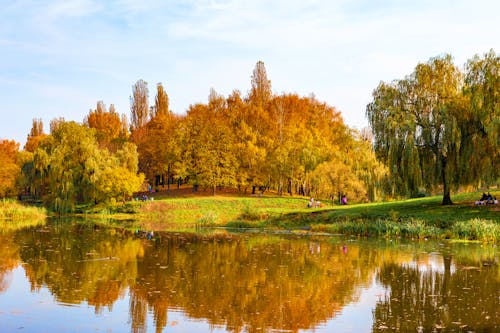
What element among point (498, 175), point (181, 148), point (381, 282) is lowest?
point (381, 282)

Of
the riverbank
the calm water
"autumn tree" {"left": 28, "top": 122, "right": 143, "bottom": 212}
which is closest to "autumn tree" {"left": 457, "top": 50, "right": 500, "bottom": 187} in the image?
the riverbank

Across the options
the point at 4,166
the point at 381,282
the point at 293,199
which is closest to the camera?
the point at 381,282

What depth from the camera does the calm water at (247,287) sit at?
13.1 meters

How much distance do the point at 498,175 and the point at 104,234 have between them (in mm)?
26538

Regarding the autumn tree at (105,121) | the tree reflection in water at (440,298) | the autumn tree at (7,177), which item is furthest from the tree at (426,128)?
the autumn tree at (105,121)

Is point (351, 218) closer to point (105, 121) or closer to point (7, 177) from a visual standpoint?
point (7, 177)

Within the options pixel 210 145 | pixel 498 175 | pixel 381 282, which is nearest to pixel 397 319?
pixel 381 282

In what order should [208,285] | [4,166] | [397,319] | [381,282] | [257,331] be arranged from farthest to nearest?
[4,166]
[381,282]
[208,285]
[397,319]
[257,331]

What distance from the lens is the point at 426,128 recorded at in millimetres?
37875

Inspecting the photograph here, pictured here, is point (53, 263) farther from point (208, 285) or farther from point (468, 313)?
point (468, 313)

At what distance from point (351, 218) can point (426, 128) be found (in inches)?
333

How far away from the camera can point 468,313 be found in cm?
1409

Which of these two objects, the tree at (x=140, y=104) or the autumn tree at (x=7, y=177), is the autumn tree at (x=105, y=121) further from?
the autumn tree at (x=7, y=177)

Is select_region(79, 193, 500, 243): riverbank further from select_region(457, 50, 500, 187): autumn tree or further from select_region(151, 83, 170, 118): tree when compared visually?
select_region(151, 83, 170, 118): tree
